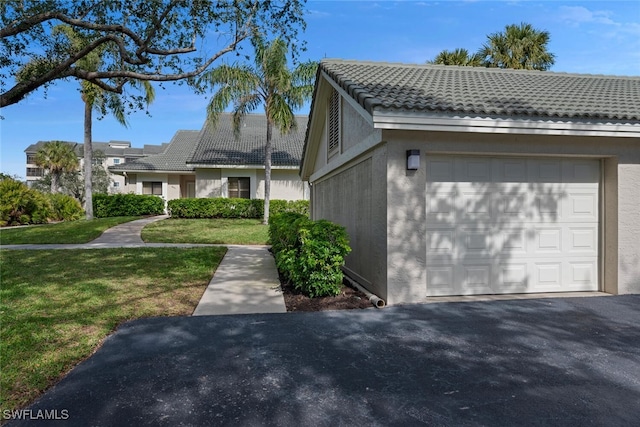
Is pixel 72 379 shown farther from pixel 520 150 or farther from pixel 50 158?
pixel 50 158

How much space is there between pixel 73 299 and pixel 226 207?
14.1m

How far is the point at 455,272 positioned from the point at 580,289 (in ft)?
7.69

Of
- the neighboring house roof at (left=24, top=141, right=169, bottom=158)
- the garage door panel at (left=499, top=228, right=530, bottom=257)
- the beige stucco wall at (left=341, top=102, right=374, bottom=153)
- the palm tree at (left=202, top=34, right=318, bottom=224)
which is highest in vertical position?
the neighboring house roof at (left=24, top=141, right=169, bottom=158)

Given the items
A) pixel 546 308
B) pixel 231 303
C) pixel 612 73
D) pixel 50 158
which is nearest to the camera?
pixel 546 308

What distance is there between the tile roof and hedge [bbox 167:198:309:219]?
11.9 meters

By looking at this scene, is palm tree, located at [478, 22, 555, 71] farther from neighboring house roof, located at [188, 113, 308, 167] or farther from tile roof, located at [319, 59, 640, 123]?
neighboring house roof, located at [188, 113, 308, 167]

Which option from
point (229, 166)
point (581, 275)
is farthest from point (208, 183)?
point (581, 275)

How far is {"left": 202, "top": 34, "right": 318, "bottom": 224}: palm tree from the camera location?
16.2 metres

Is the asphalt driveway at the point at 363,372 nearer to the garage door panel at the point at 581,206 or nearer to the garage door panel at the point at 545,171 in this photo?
the garage door panel at the point at 581,206

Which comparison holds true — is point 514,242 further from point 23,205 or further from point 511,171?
point 23,205

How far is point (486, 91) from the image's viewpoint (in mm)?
6898

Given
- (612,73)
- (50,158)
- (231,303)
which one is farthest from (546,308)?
(50,158)

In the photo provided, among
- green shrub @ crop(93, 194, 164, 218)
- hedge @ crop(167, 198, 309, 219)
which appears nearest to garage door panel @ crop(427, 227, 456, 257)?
hedge @ crop(167, 198, 309, 219)

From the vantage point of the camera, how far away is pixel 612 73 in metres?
9.91
